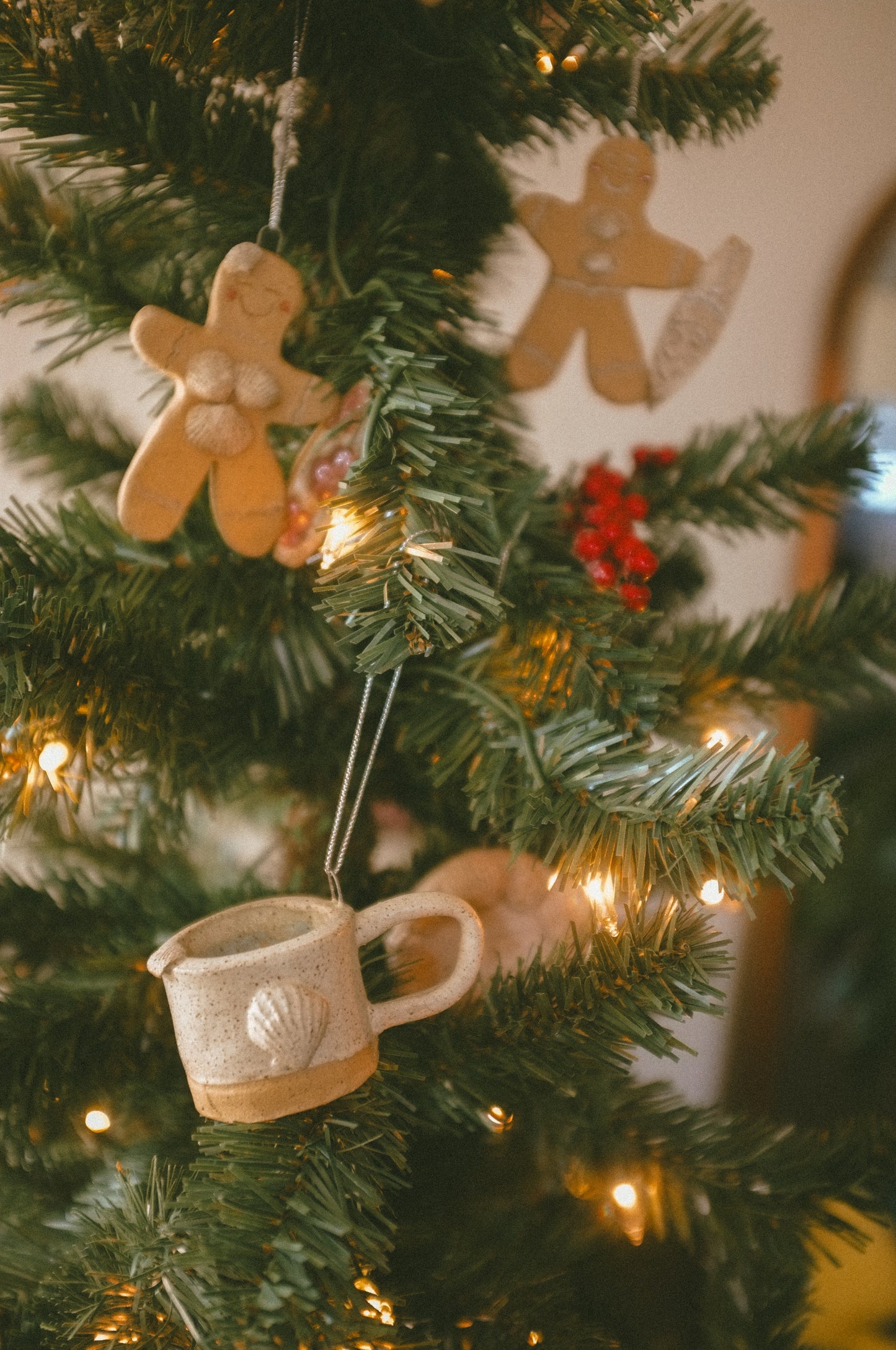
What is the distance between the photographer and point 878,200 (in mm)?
863

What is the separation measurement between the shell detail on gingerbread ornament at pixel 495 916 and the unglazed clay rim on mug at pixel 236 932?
10cm

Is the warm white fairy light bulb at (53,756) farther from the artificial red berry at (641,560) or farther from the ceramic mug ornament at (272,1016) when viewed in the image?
the artificial red berry at (641,560)

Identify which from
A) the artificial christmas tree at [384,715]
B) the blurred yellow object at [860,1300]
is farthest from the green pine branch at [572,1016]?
the blurred yellow object at [860,1300]

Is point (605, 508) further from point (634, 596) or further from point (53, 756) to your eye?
point (53, 756)

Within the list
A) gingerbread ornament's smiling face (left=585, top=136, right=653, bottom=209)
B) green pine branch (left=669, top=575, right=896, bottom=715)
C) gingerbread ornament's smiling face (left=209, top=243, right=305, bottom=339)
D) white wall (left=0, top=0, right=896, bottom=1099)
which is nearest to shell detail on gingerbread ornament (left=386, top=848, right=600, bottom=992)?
green pine branch (left=669, top=575, right=896, bottom=715)

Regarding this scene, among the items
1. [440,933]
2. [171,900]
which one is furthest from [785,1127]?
[171,900]

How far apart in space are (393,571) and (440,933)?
0.21 m

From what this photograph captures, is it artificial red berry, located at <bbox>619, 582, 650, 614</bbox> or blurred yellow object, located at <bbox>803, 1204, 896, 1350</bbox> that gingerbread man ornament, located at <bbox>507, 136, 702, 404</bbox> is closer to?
artificial red berry, located at <bbox>619, 582, 650, 614</bbox>

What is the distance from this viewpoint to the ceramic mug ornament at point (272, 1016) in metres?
0.31

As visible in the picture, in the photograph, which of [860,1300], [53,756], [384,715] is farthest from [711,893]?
[860,1300]

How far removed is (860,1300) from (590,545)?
0.66 m

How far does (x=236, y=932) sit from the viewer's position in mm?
350

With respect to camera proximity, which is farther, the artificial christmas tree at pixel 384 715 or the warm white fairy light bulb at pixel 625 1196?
the warm white fairy light bulb at pixel 625 1196

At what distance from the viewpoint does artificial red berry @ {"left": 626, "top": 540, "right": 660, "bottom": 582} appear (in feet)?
1.55
